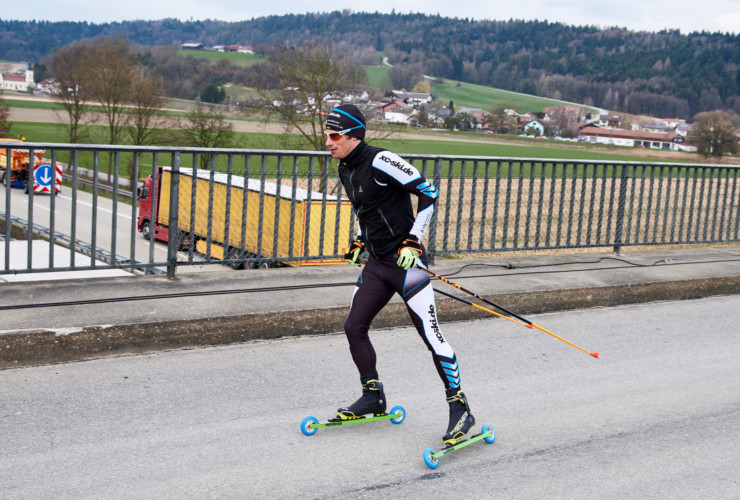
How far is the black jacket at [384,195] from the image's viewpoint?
4.53 meters

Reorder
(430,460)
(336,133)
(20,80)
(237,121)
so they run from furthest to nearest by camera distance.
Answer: (20,80) → (237,121) → (336,133) → (430,460)

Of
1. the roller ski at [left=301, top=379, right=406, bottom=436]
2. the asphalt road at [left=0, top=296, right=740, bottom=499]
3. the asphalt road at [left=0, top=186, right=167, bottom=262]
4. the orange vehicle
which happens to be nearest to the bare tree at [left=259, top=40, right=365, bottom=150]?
the asphalt road at [left=0, top=186, right=167, bottom=262]

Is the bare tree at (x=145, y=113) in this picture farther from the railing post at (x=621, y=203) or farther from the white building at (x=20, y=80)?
the white building at (x=20, y=80)

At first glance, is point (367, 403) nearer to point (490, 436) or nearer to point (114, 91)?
point (490, 436)

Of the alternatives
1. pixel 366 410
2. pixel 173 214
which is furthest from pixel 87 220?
pixel 366 410

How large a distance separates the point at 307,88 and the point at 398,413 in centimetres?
4360

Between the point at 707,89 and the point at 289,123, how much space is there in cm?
16381

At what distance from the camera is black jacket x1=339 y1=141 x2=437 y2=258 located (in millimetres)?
4527

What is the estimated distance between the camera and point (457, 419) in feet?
15.1

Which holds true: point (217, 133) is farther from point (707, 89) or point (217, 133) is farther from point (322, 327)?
point (707, 89)

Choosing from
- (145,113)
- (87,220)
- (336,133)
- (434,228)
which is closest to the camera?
(336,133)

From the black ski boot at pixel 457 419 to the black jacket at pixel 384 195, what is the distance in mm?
980

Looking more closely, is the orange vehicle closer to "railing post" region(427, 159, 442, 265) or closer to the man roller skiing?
the man roller skiing

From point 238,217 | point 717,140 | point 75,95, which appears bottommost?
point 238,217
